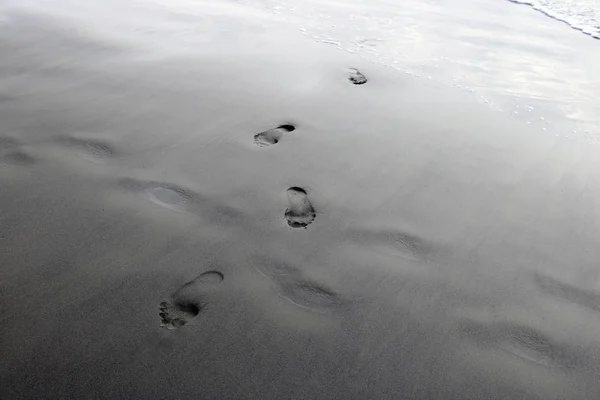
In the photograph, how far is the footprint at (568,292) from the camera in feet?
5.48

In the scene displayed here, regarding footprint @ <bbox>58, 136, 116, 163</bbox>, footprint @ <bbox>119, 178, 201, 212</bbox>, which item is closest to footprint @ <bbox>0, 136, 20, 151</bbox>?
footprint @ <bbox>58, 136, 116, 163</bbox>

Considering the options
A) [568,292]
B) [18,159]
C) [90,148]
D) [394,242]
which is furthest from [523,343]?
[18,159]

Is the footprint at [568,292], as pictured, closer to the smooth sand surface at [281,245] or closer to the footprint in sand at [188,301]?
the smooth sand surface at [281,245]

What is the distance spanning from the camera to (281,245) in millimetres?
1803

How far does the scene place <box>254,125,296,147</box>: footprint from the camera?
2.46 m

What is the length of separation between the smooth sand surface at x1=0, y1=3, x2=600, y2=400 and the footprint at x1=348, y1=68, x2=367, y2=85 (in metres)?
0.35

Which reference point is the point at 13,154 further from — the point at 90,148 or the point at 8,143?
the point at 90,148

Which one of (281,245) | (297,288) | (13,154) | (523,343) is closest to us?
(523,343)

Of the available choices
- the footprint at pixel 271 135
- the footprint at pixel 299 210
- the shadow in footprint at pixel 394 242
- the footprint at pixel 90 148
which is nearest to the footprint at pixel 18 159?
the footprint at pixel 90 148

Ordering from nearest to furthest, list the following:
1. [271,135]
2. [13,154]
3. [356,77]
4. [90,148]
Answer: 1. [13,154]
2. [90,148]
3. [271,135]
4. [356,77]

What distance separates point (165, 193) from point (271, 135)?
0.76 meters

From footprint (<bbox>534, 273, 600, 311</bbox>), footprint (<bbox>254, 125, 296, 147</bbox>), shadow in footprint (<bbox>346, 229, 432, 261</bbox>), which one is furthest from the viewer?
footprint (<bbox>254, 125, 296, 147</bbox>)

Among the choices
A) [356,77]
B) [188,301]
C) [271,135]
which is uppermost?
[356,77]

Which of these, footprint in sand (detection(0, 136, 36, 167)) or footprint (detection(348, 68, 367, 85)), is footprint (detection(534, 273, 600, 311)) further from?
footprint in sand (detection(0, 136, 36, 167))
